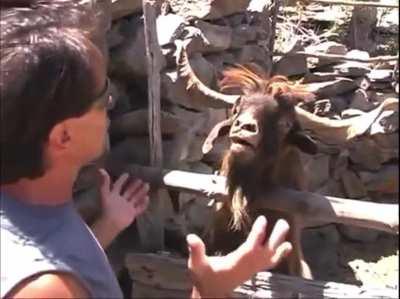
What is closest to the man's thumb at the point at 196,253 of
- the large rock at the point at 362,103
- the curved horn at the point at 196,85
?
the large rock at the point at 362,103

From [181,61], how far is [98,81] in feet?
8.54

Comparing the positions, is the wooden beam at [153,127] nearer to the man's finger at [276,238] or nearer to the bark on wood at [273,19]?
the bark on wood at [273,19]

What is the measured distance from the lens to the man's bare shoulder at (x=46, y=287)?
1.38 metres

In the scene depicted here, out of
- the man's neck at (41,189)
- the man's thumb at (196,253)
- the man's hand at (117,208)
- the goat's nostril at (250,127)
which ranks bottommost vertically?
the goat's nostril at (250,127)

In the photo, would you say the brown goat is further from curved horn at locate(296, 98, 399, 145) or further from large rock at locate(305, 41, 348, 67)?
large rock at locate(305, 41, 348, 67)

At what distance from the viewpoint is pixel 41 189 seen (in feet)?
4.98

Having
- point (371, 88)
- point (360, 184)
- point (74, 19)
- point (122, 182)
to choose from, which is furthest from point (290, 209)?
point (74, 19)

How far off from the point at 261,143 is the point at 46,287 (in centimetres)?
189

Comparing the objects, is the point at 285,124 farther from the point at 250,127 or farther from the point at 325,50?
the point at 325,50

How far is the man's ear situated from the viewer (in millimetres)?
1462

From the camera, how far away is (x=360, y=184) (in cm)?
316

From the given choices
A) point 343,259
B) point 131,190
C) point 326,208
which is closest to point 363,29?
point 343,259

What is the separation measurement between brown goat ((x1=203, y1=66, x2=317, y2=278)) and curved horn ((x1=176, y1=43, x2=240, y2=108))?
0.20 feet

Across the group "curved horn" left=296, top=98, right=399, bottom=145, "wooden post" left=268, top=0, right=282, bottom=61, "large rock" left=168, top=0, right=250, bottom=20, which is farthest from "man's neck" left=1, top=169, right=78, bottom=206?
"wooden post" left=268, top=0, right=282, bottom=61
